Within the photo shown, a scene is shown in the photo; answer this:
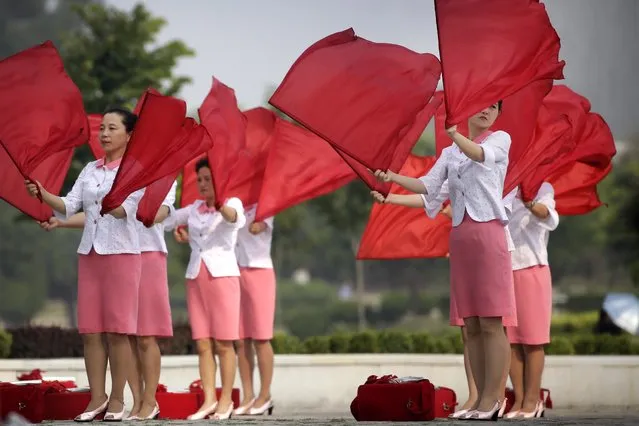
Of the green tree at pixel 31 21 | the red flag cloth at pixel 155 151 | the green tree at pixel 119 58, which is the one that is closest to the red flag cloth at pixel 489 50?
the red flag cloth at pixel 155 151

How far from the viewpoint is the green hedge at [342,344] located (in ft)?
48.2

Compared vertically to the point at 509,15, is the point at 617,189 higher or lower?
higher

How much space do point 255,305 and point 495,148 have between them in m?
3.88

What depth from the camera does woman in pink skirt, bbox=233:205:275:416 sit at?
12273mm

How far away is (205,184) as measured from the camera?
11.6m

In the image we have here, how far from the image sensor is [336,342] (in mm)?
15805

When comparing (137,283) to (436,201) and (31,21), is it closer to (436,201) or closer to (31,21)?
(436,201)

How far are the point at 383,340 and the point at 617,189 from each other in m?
30.0

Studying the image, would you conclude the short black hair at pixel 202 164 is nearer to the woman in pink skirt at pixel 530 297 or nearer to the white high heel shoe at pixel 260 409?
the white high heel shoe at pixel 260 409

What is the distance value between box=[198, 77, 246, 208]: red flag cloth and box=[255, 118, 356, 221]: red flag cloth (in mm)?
402

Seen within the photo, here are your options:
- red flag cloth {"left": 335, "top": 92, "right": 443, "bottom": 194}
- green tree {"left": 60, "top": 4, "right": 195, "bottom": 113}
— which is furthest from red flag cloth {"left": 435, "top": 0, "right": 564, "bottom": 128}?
green tree {"left": 60, "top": 4, "right": 195, "bottom": 113}

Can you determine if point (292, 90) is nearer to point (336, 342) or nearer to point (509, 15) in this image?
point (509, 15)

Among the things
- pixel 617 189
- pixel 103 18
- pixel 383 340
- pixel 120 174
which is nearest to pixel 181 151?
pixel 120 174

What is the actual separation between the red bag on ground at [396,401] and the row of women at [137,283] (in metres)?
1.58
